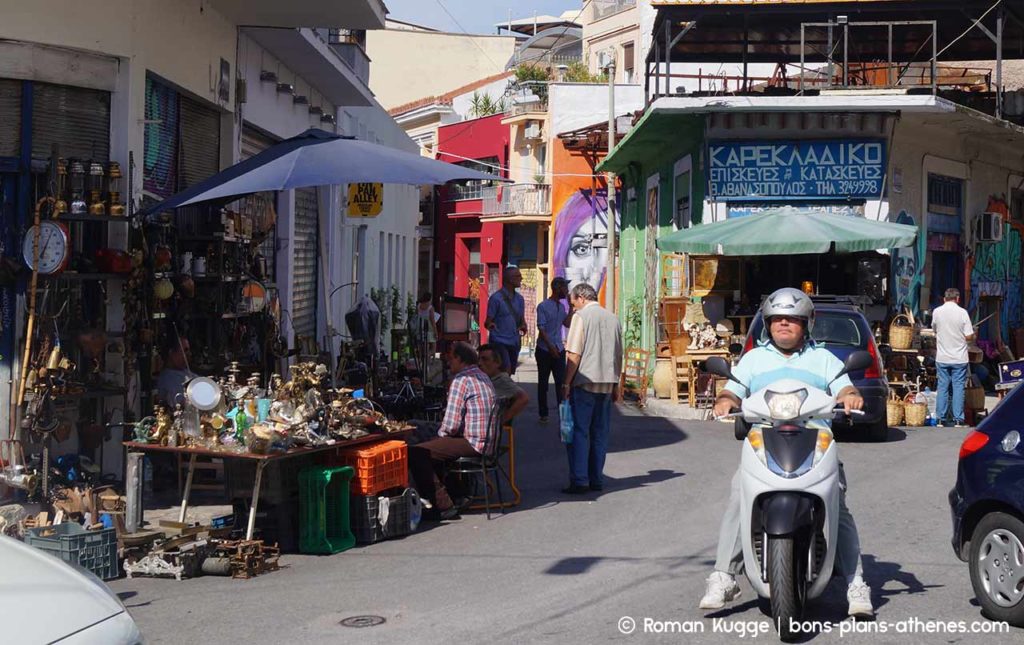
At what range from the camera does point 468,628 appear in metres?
6.99

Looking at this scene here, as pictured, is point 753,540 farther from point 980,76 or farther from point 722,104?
point 980,76

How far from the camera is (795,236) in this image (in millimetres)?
17922

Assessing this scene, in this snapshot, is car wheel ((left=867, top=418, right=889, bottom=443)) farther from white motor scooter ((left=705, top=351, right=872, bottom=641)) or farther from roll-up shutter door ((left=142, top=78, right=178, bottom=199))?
white motor scooter ((left=705, top=351, right=872, bottom=641))

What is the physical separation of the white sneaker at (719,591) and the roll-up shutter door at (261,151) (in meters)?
9.99

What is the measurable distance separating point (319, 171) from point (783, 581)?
230 inches

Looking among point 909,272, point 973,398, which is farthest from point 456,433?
point 909,272

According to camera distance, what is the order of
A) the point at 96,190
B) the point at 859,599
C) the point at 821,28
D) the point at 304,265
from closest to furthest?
the point at 859,599, the point at 96,190, the point at 304,265, the point at 821,28

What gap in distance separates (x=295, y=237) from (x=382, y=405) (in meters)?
6.07

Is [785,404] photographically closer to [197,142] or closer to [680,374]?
[197,142]

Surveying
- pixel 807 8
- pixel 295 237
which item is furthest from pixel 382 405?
pixel 807 8

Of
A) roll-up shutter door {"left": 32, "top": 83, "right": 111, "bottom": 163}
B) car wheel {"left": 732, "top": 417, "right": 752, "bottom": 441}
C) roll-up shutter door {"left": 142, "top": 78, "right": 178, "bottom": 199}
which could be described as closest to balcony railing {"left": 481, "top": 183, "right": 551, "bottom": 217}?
roll-up shutter door {"left": 142, "top": 78, "right": 178, "bottom": 199}

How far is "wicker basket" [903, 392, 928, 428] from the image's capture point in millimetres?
17719

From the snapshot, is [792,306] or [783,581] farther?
[792,306]

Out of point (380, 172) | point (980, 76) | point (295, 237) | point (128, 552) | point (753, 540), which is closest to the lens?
point (753, 540)
